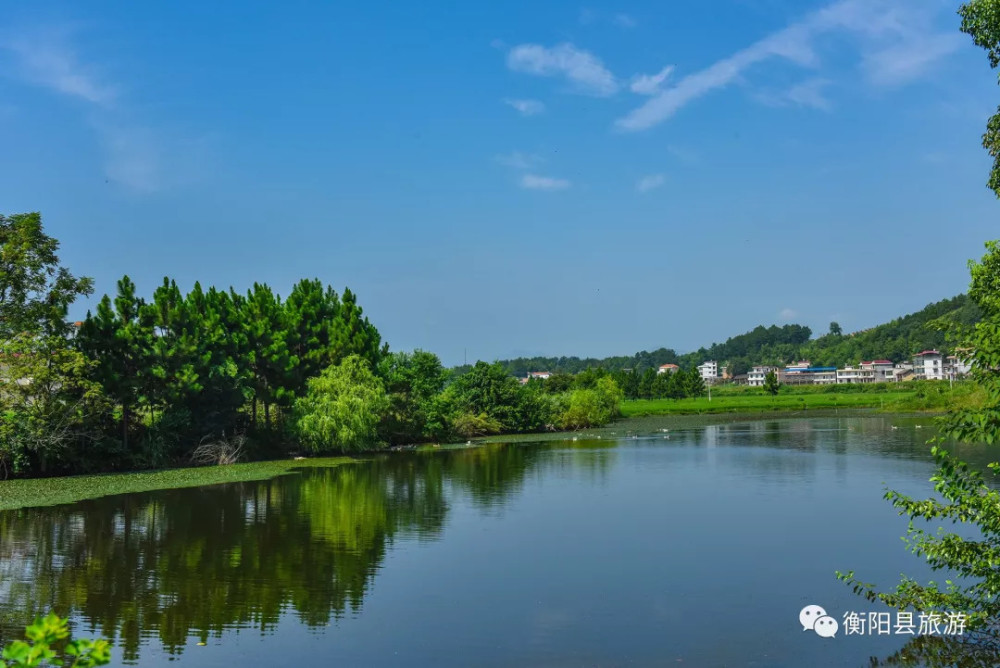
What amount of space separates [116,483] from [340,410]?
41.8ft

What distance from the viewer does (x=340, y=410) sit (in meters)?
41.3

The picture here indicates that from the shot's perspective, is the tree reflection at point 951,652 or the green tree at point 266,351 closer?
the tree reflection at point 951,652

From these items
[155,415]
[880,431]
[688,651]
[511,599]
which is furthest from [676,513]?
[880,431]

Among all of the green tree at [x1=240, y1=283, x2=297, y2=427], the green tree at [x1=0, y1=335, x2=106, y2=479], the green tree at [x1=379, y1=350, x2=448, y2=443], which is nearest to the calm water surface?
the green tree at [x1=0, y1=335, x2=106, y2=479]

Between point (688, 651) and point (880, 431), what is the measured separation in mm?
50742

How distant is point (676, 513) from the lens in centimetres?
2395

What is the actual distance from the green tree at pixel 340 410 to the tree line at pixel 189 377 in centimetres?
7

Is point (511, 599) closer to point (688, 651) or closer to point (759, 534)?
point (688, 651)

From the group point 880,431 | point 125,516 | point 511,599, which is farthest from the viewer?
point 880,431

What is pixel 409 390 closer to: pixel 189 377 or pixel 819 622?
pixel 189 377

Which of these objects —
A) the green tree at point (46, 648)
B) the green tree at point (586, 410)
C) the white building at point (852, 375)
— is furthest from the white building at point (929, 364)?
the green tree at point (46, 648)

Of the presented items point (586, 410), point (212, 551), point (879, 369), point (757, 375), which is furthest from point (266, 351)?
point (757, 375)

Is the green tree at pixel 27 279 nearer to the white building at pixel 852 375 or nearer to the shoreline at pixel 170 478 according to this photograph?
the shoreline at pixel 170 478

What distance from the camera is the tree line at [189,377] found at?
99.1 ft
